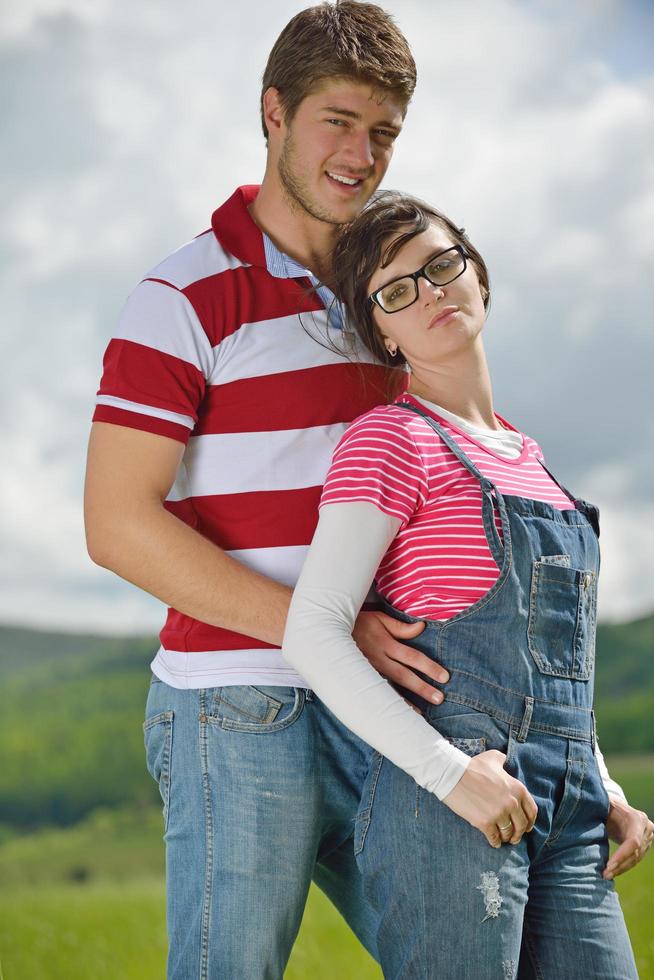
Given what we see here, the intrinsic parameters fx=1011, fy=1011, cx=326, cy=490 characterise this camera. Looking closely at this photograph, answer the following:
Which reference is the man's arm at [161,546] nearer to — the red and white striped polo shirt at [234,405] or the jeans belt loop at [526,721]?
→ the red and white striped polo shirt at [234,405]

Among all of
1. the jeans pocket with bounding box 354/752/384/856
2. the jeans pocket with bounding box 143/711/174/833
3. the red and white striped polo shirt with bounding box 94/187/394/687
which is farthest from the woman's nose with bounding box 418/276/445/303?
the jeans pocket with bounding box 143/711/174/833

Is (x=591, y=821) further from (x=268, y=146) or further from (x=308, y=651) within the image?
(x=268, y=146)

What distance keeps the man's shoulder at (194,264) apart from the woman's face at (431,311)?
0.29 meters

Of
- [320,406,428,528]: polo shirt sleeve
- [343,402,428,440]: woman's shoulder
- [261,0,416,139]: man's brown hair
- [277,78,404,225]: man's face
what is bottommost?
[320,406,428,528]: polo shirt sleeve

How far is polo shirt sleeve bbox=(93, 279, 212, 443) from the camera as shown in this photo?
1613 millimetres

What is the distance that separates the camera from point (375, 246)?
5.28 ft

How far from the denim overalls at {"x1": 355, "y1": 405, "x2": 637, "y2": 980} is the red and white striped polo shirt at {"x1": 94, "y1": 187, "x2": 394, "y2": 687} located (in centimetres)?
25

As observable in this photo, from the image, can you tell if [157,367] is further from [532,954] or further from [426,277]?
[532,954]

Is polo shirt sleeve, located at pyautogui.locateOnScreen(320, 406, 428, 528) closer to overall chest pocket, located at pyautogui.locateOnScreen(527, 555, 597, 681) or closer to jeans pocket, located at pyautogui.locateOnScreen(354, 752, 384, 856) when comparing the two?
overall chest pocket, located at pyautogui.locateOnScreen(527, 555, 597, 681)

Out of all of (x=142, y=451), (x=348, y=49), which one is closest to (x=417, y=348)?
(x=142, y=451)

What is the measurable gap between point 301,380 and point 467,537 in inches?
18.0

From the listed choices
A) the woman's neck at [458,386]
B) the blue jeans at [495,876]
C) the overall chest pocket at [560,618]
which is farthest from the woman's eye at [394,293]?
the blue jeans at [495,876]

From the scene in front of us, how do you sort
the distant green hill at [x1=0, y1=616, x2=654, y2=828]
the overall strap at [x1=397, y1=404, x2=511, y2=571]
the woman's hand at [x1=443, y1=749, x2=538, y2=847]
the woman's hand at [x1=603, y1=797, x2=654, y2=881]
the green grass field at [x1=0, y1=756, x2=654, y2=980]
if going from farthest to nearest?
1. the distant green hill at [x1=0, y1=616, x2=654, y2=828]
2. the green grass field at [x1=0, y1=756, x2=654, y2=980]
3. the woman's hand at [x1=603, y1=797, x2=654, y2=881]
4. the overall strap at [x1=397, y1=404, x2=511, y2=571]
5. the woman's hand at [x1=443, y1=749, x2=538, y2=847]

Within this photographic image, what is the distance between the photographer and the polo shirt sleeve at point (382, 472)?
53.4 inches
